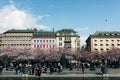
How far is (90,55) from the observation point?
165625 mm

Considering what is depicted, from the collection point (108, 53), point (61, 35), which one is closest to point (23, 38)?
point (61, 35)

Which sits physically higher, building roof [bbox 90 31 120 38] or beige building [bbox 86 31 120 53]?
building roof [bbox 90 31 120 38]

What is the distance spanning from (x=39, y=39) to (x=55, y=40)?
9003 mm

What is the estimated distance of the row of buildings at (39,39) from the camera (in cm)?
18900

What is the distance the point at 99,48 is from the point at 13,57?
59.4 metres

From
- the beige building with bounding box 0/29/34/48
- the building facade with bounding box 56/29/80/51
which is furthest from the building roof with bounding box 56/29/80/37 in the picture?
the beige building with bounding box 0/29/34/48

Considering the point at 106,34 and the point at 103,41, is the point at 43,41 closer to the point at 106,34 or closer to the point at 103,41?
the point at 103,41

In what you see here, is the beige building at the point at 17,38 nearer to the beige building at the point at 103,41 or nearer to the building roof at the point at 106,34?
the beige building at the point at 103,41

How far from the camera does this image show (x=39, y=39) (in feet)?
620

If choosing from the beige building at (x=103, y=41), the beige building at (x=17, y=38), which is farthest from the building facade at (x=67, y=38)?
the beige building at (x=17, y=38)

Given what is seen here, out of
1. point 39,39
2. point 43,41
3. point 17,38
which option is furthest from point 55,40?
point 17,38

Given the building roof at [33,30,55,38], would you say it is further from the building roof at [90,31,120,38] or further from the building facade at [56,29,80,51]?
the building roof at [90,31,120,38]

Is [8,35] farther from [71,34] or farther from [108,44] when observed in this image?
[108,44]

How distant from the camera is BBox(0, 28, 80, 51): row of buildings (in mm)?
189000
